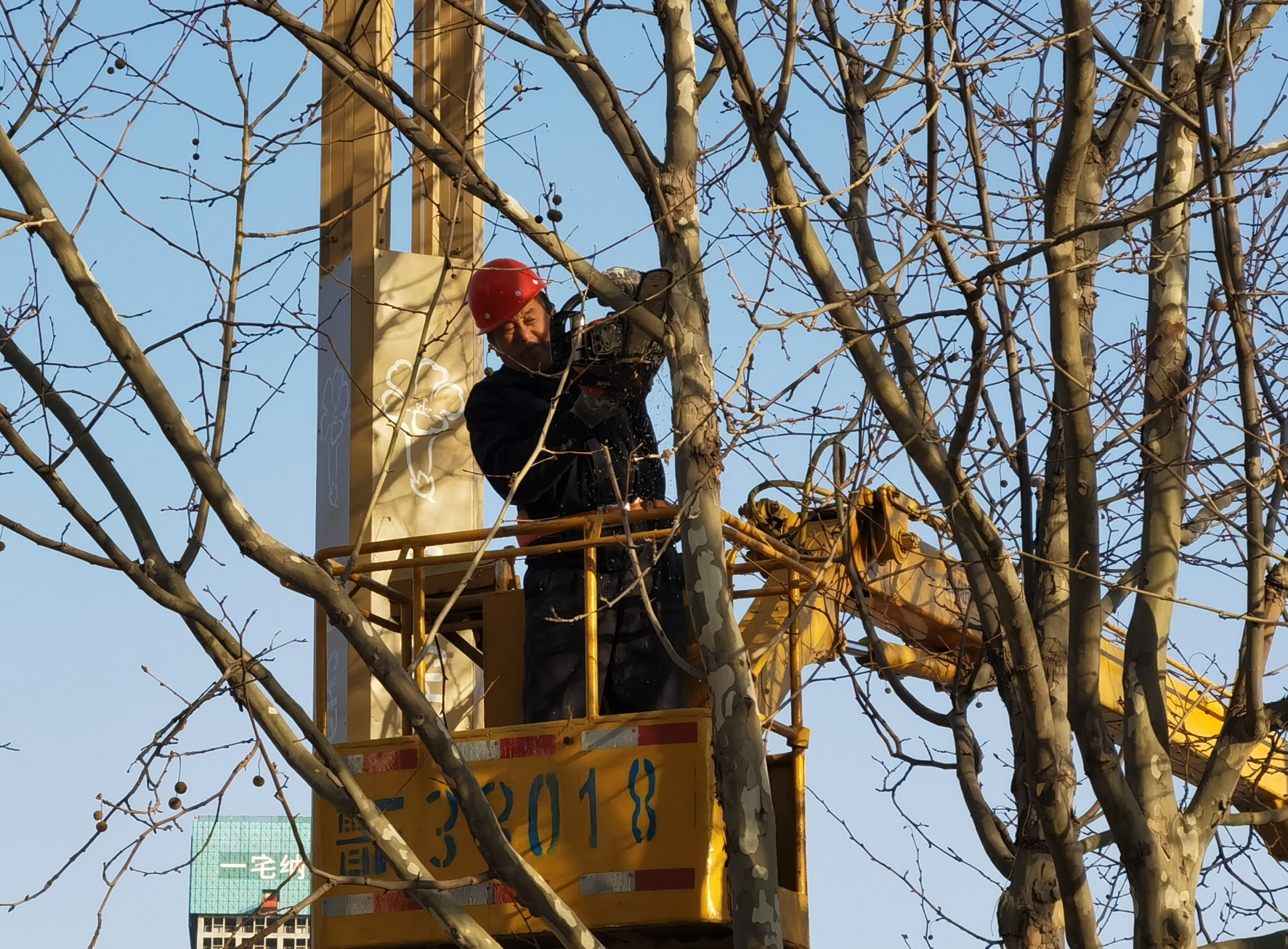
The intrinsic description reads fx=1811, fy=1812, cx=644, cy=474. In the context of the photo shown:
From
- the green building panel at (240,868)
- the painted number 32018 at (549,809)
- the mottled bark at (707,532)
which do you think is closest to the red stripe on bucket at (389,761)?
the painted number 32018 at (549,809)

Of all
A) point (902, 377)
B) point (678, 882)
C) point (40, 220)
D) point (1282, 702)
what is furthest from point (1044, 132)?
point (40, 220)

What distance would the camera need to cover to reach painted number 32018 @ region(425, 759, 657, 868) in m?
6.56

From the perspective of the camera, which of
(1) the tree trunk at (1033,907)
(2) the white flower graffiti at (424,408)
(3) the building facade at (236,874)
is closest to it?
(1) the tree trunk at (1033,907)

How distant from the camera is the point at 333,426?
10078 millimetres

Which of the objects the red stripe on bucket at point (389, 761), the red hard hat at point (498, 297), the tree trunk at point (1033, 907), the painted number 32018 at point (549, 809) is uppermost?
the red hard hat at point (498, 297)

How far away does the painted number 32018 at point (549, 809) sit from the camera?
21.5 feet

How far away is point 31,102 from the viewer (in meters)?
6.82

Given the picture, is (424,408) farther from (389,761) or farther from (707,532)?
(707,532)

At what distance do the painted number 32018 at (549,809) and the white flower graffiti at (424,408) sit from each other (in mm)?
3349

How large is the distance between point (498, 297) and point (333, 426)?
2.78 metres

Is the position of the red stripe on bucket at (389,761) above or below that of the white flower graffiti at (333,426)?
below

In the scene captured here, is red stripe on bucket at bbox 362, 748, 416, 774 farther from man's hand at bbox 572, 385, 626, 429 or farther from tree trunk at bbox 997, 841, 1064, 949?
tree trunk at bbox 997, 841, 1064, 949

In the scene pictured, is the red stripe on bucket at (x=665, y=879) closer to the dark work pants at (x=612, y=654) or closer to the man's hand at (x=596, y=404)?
the dark work pants at (x=612, y=654)

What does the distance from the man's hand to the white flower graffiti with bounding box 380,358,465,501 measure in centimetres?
308
